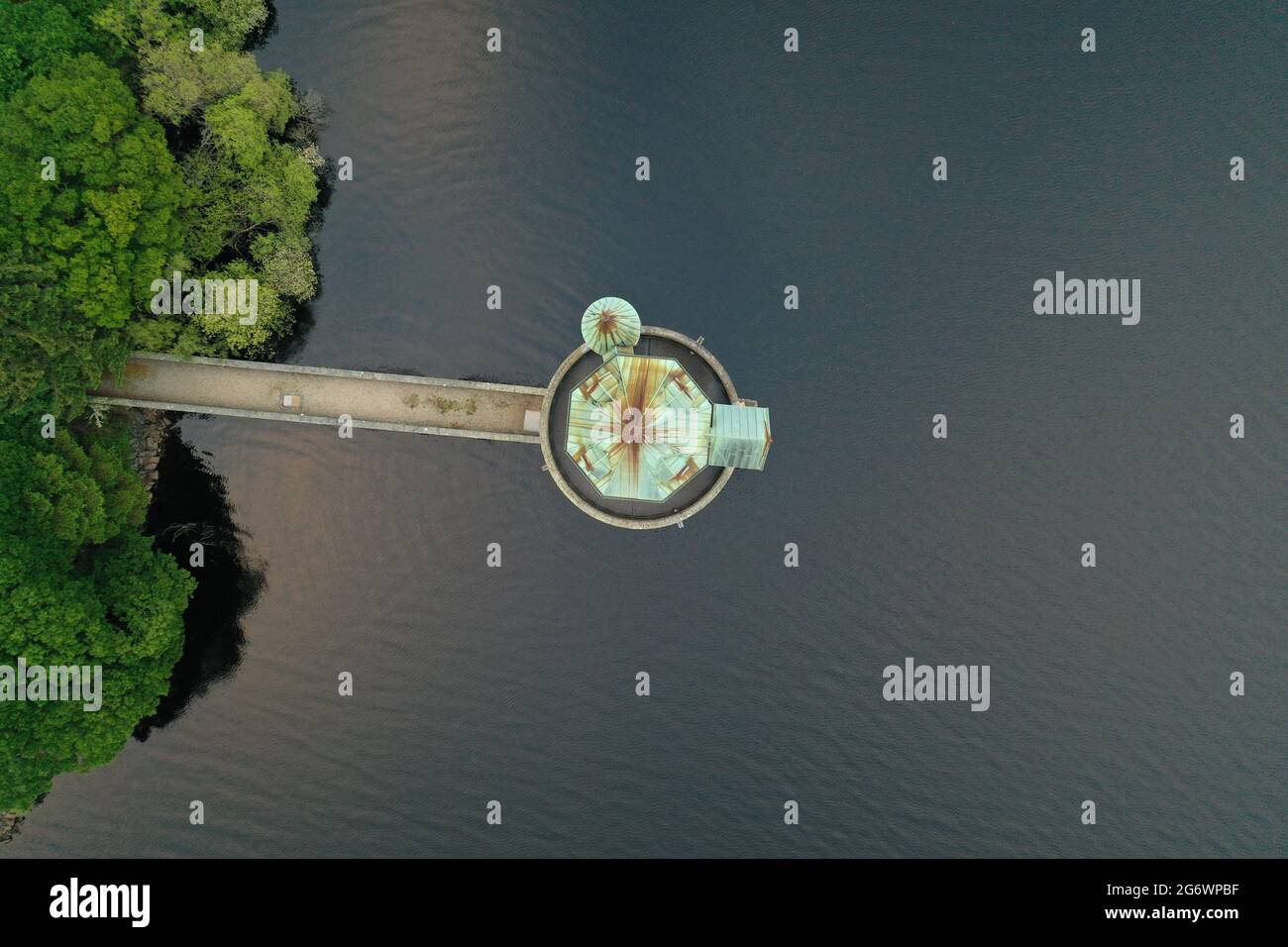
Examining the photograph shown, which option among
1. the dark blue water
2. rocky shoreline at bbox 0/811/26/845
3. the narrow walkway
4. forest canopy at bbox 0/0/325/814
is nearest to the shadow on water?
the dark blue water

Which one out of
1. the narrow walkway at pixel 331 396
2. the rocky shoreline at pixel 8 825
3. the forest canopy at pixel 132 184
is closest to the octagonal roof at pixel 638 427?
the narrow walkway at pixel 331 396

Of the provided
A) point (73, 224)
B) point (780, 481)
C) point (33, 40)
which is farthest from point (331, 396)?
point (780, 481)

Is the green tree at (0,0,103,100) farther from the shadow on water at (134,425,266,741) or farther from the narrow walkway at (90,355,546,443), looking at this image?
the shadow on water at (134,425,266,741)

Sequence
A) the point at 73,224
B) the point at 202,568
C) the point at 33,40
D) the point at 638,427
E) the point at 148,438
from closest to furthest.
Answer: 1. the point at 33,40
2. the point at 73,224
3. the point at 638,427
4. the point at 148,438
5. the point at 202,568

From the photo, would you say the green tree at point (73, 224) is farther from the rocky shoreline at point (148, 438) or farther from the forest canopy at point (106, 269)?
the rocky shoreline at point (148, 438)

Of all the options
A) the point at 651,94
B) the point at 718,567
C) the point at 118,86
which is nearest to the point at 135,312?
the point at 118,86

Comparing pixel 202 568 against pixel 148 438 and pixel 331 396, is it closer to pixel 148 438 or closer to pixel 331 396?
pixel 148 438
